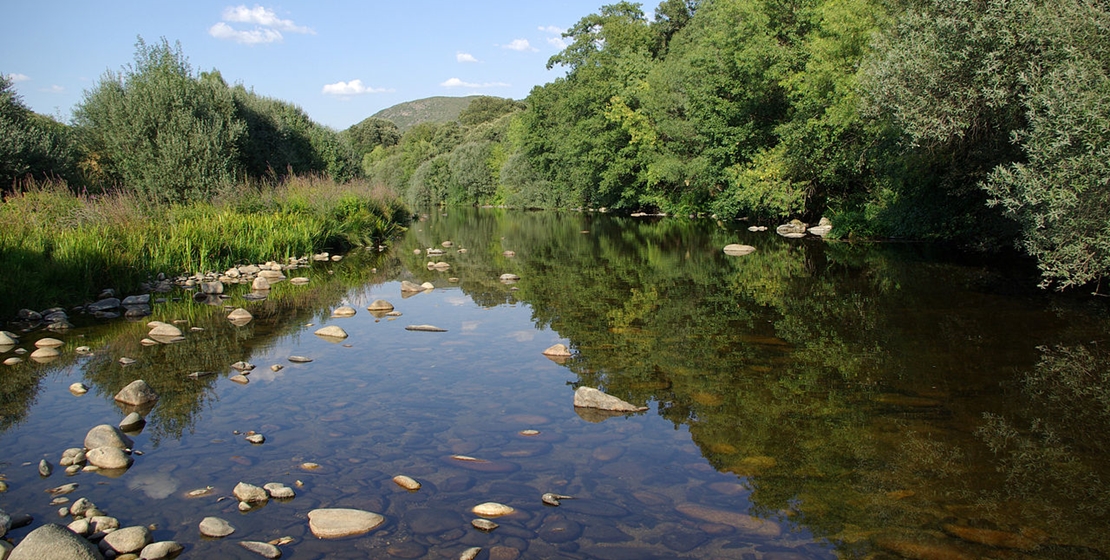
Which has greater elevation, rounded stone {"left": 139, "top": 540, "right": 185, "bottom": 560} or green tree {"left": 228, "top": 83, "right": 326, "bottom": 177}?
green tree {"left": 228, "top": 83, "right": 326, "bottom": 177}

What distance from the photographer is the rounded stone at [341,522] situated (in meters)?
4.81

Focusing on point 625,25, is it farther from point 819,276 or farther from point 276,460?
point 276,460

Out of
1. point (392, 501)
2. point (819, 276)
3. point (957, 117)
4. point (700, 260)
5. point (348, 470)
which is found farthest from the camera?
point (700, 260)

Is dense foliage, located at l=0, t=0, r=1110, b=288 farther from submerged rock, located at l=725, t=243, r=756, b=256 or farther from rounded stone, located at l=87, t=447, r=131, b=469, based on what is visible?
rounded stone, located at l=87, t=447, r=131, b=469

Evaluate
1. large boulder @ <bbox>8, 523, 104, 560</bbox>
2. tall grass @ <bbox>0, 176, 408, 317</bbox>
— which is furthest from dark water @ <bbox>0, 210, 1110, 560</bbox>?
tall grass @ <bbox>0, 176, 408, 317</bbox>

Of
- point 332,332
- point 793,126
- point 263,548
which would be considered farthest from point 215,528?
point 793,126

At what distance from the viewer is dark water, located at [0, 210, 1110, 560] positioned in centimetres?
492

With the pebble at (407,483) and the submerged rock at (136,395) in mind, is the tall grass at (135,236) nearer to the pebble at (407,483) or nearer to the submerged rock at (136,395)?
the submerged rock at (136,395)

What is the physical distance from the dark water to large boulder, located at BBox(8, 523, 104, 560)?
569 mm

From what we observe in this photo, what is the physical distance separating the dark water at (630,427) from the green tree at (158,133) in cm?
1299

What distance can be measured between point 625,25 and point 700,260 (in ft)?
127

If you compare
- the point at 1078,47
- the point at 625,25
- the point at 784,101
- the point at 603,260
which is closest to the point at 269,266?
the point at 603,260

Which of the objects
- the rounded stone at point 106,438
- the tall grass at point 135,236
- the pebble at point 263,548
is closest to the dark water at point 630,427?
the pebble at point 263,548

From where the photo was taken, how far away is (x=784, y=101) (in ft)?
109
